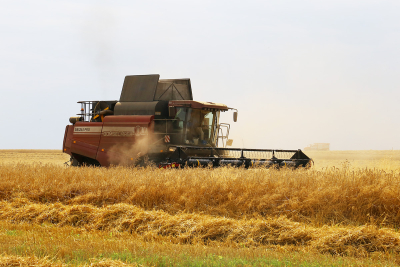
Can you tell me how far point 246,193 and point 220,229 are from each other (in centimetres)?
141

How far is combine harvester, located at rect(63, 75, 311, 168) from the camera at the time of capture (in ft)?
42.3

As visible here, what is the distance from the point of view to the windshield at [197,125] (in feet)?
44.3

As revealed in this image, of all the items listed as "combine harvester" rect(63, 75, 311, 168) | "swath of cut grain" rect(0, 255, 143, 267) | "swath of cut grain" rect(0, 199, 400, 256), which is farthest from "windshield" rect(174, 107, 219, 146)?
"swath of cut grain" rect(0, 255, 143, 267)

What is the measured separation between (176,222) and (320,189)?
110 inches

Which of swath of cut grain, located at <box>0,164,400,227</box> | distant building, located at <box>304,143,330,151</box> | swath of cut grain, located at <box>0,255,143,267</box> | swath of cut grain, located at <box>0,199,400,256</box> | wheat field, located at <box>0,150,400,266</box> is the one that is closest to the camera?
swath of cut grain, located at <box>0,255,143,267</box>

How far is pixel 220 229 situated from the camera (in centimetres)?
650

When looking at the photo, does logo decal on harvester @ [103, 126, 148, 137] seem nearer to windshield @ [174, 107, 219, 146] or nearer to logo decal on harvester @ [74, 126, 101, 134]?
logo decal on harvester @ [74, 126, 101, 134]

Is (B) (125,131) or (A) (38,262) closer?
(A) (38,262)

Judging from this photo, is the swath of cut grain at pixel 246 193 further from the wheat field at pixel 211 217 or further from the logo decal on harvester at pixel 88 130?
the logo decal on harvester at pixel 88 130

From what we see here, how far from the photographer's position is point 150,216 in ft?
23.6

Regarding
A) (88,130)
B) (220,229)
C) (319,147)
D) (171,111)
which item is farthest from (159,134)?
(319,147)

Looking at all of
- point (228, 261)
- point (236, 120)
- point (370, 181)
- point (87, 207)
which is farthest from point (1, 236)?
point (236, 120)

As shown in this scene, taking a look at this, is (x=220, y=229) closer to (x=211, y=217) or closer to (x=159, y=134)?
(x=211, y=217)

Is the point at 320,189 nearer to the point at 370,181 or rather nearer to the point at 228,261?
the point at 370,181
